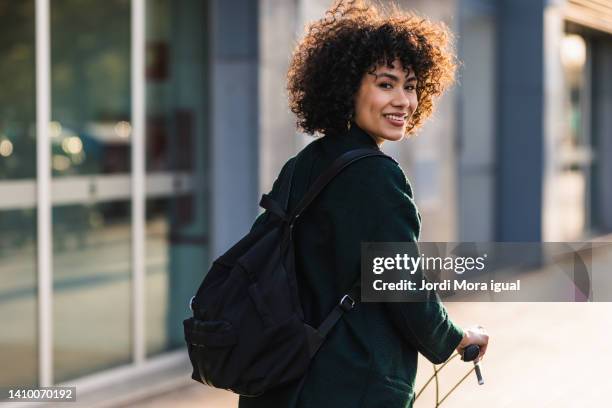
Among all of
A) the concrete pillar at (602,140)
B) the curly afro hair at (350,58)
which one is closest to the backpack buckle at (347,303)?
the curly afro hair at (350,58)

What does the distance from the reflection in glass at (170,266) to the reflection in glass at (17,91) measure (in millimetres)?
1159

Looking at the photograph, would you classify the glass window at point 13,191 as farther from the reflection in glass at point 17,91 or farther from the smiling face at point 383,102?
the smiling face at point 383,102

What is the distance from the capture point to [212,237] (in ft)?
22.6

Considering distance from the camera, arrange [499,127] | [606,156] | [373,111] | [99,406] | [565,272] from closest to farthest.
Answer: [373,111] < [565,272] < [99,406] < [499,127] < [606,156]

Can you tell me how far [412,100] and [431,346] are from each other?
62 cm

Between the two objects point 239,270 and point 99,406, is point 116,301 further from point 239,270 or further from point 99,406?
point 239,270

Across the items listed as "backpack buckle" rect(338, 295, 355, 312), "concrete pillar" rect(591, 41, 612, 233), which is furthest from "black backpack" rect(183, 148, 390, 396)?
"concrete pillar" rect(591, 41, 612, 233)

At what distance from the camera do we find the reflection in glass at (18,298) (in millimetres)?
5434

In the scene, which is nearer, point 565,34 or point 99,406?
point 99,406

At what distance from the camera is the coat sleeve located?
2242mm

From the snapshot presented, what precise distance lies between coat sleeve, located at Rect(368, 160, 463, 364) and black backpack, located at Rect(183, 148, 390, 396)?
0.09 meters

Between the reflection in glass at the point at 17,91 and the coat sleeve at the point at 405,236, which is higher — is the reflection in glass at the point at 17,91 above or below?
above

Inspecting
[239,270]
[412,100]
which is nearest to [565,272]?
[412,100]

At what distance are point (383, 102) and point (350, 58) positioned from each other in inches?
5.5
